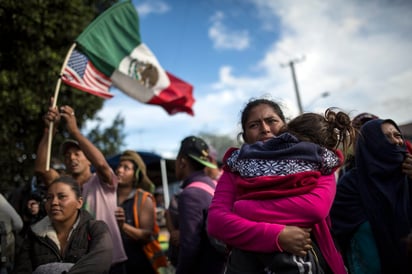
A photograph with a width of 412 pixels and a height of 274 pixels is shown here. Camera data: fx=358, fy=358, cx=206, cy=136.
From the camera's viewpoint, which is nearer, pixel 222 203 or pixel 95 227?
pixel 222 203

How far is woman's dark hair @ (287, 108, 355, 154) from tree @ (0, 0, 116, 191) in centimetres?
651

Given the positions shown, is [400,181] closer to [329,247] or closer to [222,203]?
[329,247]

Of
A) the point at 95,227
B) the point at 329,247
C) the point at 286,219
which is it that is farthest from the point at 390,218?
the point at 95,227

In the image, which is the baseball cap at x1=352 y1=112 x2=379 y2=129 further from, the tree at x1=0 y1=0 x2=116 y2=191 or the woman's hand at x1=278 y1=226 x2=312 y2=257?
the tree at x1=0 y1=0 x2=116 y2=191

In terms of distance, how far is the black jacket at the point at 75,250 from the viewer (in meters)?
2.50

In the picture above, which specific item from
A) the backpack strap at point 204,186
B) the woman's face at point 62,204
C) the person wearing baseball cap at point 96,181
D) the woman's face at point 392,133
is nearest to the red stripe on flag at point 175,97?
the person wearing baseball cap at point 96,181

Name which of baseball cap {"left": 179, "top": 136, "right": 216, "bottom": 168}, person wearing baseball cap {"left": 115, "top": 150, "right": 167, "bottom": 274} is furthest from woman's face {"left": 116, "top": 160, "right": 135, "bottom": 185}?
baseball cap {"left": 179, "top": 136, "right": 216, "bottom": 168}

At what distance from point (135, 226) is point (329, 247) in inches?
96.5

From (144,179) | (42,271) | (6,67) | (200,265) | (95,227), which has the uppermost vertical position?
Answer: (6,67)

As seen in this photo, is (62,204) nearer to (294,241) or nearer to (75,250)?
(75,250)

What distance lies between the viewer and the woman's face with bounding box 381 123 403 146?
222 centimetres

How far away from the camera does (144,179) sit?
170 inches

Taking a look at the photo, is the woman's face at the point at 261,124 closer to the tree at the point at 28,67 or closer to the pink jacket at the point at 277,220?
the pink jacket at the point at 277,220

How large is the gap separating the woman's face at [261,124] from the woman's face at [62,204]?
4.75ft
